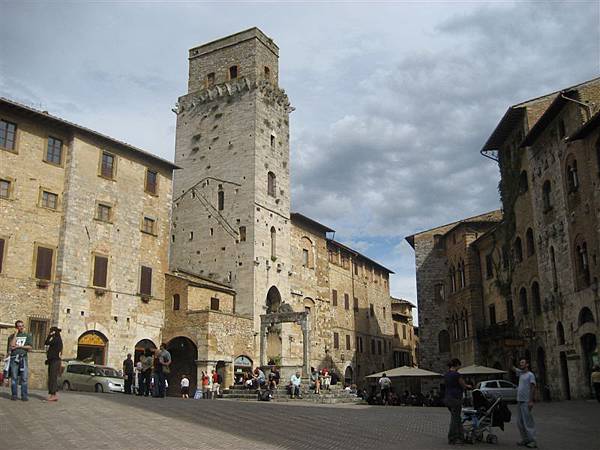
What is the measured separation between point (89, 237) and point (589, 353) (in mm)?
23449

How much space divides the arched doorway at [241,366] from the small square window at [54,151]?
14.7 meters

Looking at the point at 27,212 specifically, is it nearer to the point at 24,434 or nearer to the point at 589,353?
the point at 24,434

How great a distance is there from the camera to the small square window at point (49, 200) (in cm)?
2990

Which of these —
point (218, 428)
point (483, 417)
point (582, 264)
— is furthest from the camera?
point (582, 264)

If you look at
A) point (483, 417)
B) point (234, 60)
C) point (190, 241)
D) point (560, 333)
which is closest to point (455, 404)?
point (483, 417)

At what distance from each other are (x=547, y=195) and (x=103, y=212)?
72.7ft

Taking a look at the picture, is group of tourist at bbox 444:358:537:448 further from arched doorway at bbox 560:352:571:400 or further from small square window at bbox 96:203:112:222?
small square window at bbox 96:203:112:222

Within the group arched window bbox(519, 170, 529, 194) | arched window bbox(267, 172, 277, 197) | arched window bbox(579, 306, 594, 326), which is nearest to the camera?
arched window bbox(579, 306, 594, 326)

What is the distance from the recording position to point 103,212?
32406 millimetres

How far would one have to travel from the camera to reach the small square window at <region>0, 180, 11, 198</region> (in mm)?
28250

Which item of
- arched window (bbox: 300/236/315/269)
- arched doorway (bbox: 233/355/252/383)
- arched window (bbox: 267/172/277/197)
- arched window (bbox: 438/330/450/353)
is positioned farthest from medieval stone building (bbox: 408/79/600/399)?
arched doorway (bbox: 233/355/252/383)

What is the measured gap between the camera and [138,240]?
3381 centimetres

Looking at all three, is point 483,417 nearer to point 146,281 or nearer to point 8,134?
point 146,281

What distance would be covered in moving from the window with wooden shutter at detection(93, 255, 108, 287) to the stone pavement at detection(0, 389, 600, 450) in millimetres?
13885
